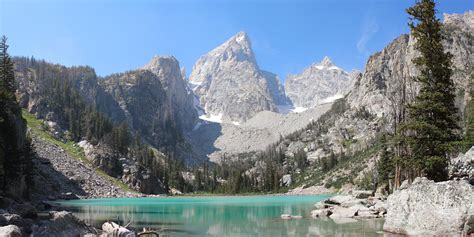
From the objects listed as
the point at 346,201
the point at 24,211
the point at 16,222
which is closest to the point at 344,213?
the point at 346,201

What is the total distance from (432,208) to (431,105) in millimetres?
10006

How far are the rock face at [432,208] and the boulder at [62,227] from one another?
2329 centimetres

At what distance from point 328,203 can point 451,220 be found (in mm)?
36604

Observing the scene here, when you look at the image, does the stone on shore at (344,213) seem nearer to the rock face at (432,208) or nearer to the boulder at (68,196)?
the rock face at (432,208)

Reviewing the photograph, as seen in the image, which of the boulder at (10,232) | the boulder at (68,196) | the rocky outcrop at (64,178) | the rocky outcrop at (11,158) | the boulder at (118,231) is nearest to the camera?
the boulder at (10,232)

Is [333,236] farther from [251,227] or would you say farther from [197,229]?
[197,229]

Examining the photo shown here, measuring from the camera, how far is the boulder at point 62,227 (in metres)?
26.3

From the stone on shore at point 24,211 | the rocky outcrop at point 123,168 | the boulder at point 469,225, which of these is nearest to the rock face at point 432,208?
the boulder at point 469,225

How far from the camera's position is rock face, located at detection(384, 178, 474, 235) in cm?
2441

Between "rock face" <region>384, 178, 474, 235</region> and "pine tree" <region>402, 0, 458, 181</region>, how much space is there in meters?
4.44

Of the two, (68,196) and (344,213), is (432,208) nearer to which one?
(344,213)

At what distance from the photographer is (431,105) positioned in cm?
3262

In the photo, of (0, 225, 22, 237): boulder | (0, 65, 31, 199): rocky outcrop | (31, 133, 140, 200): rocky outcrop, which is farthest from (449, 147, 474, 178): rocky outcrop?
(31, 133, 140, 200): rocky outcrop

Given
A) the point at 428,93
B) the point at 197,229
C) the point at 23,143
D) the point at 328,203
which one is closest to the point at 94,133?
the point at 23,143
